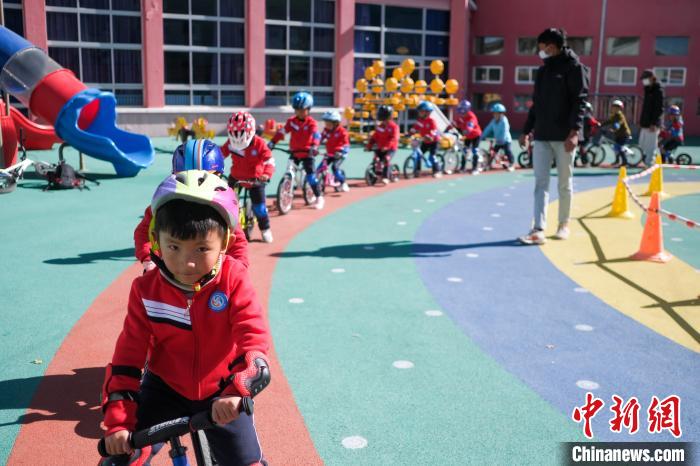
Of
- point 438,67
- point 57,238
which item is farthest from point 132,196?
point 438,67

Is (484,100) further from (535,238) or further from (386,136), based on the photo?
(535,238)

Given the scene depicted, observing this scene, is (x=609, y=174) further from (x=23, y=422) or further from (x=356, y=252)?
(x=23, y=422)

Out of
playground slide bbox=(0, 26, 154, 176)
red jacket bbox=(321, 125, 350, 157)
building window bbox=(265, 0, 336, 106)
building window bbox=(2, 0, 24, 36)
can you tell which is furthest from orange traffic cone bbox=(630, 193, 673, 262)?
building window bbox=(2, 0, 24, 36)

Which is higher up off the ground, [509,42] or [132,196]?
[509,42]

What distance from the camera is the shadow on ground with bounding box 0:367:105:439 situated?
148 inches

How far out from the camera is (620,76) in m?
31.8

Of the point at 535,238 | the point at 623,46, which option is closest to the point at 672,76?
the point at 623,46

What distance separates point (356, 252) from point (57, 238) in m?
3.89

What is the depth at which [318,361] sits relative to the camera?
15.3 feet

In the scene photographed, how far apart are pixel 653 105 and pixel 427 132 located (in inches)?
214

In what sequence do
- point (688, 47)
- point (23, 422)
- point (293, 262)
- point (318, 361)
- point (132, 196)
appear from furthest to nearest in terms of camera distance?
point (688, 47) → point (132, 196) → point (293, 262) → point (318, 361) → point (23, 422)

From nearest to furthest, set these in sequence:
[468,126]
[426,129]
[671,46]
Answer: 1. [426,129]
2. [468,126]
3. [671,46]

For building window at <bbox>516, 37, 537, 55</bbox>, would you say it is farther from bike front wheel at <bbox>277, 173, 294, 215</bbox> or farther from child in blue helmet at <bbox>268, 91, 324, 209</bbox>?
bike front wheel at <bbox>277, 173, 294, 215</bbox>
